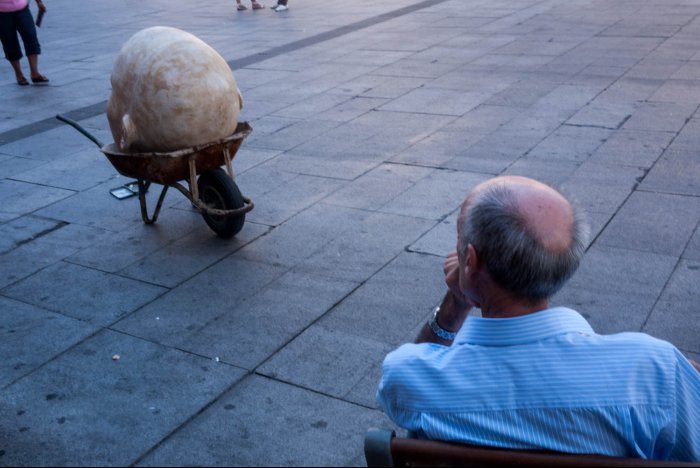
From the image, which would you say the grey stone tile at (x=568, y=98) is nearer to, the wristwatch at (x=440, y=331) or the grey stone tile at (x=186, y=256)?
the grey stone tile at (x=186, y=256)

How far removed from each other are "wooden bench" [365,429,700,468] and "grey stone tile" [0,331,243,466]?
5.97ft

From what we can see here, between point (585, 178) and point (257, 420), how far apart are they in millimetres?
3504

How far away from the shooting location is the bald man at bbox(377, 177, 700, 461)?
194 cm

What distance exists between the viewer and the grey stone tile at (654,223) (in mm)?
5062

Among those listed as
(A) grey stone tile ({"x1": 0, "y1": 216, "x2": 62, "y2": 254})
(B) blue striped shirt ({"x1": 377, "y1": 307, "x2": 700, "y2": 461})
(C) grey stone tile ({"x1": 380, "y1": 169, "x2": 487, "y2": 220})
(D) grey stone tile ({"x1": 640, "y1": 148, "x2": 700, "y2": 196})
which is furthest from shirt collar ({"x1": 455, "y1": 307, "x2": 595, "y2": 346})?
(A) grey stone tile ({"x1": 0, "y1": 216, "x2": 62, "y2": 254})

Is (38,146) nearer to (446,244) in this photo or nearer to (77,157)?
(77,157)

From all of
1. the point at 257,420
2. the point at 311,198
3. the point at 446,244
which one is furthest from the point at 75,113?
the point at 257,420

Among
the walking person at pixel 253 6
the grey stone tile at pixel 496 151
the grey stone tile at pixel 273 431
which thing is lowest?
the walking person at pixel 253 6

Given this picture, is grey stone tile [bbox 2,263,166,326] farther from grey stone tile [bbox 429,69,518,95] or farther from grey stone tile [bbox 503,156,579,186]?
grey stone tile [bbox 429,69,518,95]

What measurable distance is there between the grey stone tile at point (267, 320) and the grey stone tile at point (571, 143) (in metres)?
2.60

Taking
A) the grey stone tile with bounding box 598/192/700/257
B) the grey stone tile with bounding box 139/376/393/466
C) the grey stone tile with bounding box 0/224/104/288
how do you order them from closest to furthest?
the grey stone tile with bounding box 139/376/393/466
the grey stone tile with bounding box 598/192/700/257
the grey stone tile with bounding box 0/224/104/288

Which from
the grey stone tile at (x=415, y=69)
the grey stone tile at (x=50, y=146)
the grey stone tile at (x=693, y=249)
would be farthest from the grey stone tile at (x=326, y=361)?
the grey stone tile at (x=415, y=69)

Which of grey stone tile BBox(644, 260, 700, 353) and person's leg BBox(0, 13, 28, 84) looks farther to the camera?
person's leg BBox(0, 13, 28, 84)

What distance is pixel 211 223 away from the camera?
18.6ft
